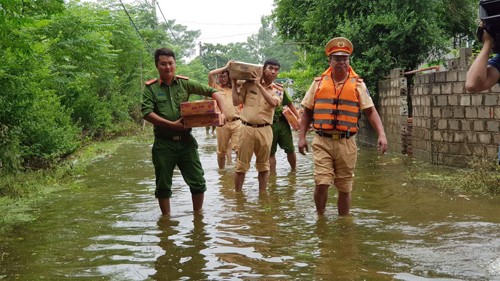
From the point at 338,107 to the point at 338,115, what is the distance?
0.09m

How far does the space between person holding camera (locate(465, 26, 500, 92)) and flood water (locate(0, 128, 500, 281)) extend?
1.57 metres

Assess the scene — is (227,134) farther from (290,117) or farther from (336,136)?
(336,136)

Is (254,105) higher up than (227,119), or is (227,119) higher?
(254,105)

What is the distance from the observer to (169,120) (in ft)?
23.5

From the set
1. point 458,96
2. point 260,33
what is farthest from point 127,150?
point 260,33

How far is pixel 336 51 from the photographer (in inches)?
266

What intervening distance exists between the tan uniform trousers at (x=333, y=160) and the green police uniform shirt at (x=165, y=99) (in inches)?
56.6

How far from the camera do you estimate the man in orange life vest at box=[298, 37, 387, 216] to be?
6.82m

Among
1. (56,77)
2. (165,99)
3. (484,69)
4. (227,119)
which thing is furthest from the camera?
(56,77)

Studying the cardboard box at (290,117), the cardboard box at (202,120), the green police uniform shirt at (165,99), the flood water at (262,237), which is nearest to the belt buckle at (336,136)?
the flood water at (262,237)

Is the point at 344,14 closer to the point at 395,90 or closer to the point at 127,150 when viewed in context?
the point at 395,90

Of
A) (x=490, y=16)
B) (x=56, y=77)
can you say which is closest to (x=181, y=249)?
(x=490, y=16)

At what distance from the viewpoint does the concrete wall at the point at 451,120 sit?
10531mm

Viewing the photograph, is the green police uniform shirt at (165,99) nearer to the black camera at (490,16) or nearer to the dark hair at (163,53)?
the dark hair at (163,53)
